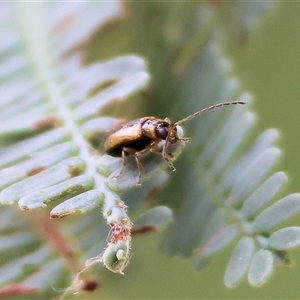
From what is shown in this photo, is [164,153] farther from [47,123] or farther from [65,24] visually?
[65,24]

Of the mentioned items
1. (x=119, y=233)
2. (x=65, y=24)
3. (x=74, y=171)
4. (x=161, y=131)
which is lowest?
(x=119, y=233)

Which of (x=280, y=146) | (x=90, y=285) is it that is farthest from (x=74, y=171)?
(x=280, y=146)

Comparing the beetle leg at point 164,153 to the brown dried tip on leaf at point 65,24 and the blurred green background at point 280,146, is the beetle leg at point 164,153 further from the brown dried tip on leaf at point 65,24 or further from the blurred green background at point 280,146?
the brown dried tip on leaf at point 65,24

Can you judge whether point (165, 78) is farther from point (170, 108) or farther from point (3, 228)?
point (3, 228)

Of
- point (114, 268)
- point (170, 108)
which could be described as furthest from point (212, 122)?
point (114, 268)

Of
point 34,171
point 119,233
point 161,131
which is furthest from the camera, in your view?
point 161,131

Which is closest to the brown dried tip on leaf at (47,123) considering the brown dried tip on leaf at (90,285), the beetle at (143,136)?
the beetle at (143,136)

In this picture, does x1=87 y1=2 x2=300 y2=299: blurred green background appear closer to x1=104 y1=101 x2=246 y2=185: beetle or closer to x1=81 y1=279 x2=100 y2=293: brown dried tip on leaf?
x1=81 y1=279 x2=100 y2=293: brown dried tip on leaf
